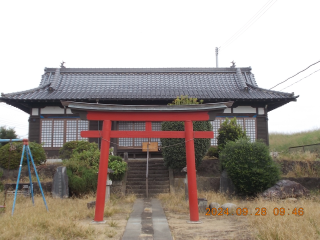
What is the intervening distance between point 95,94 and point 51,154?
4.26 metres

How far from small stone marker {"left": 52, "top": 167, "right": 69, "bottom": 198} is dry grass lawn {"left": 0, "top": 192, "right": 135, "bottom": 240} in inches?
49.9

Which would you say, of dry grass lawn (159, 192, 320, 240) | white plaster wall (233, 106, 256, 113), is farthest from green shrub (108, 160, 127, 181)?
white plaster wall (233, 106, 256, 113)

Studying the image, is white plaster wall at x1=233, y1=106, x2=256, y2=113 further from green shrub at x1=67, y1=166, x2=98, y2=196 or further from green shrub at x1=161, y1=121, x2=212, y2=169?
green shrub at x1=67, y1=166, x2=98, y2=196

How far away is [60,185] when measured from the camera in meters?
11.8

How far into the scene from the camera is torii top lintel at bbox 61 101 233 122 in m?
8.82

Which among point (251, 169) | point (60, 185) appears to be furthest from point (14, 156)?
point (251, 169)

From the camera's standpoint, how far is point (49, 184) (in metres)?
12.2

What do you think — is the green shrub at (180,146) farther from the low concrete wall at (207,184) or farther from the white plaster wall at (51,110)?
the white plaster wall at (51,110)

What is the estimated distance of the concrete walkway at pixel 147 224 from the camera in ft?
22.3

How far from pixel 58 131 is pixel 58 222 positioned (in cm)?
1111

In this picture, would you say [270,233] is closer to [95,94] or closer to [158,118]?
[158,118]

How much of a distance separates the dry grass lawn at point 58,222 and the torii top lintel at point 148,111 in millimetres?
2815

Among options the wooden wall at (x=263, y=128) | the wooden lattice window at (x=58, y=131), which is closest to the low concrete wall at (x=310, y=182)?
the wooden wall at (x=263, y=128)

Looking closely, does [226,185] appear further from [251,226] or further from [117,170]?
[251,226]
